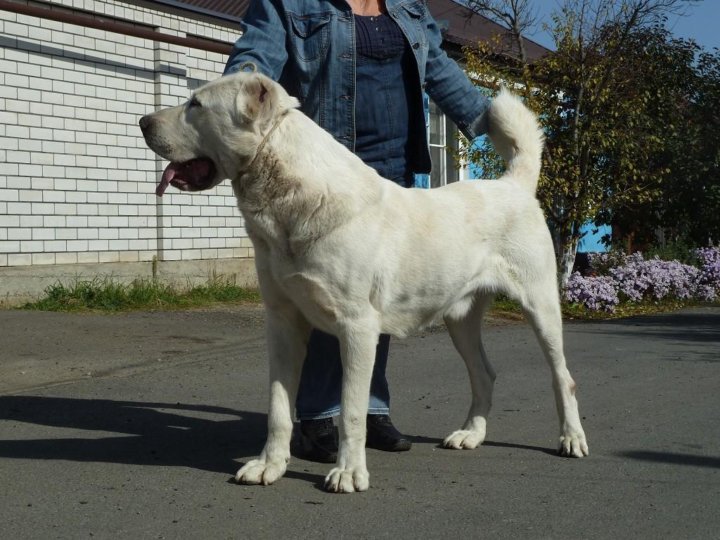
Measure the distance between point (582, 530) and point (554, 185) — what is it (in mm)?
9662

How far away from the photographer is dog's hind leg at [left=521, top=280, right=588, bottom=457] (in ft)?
15.9

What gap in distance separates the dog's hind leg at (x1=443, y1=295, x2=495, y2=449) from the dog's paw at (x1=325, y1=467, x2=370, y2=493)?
3.17 ft

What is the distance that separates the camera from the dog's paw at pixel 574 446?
15.6ft

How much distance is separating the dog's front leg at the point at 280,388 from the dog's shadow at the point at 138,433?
7.5 inches

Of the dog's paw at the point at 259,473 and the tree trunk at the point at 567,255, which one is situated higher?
the tree trunk at the point at 567,255

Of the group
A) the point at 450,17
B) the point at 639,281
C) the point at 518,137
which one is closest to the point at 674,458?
the point at 518,137

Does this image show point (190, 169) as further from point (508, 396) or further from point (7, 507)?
point (508, 396)

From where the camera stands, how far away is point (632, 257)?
566 inches

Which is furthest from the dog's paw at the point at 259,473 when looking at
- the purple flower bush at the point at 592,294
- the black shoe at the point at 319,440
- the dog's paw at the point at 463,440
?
the purple flower bush at the point at 592,294

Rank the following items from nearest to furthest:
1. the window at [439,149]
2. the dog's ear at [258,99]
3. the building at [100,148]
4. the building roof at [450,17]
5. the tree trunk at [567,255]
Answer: the dog's ear at [258,99], the building at [100,148], the building roof at [450,17], the tree trunk at [567,255], the window at [439,149]

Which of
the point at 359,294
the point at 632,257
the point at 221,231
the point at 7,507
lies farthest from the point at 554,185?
the point at 7,507

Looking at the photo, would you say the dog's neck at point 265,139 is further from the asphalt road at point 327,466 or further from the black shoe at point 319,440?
the black shoe at point 319,440

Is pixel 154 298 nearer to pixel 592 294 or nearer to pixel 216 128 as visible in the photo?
pixel 592 294

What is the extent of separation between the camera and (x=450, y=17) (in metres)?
20.3
